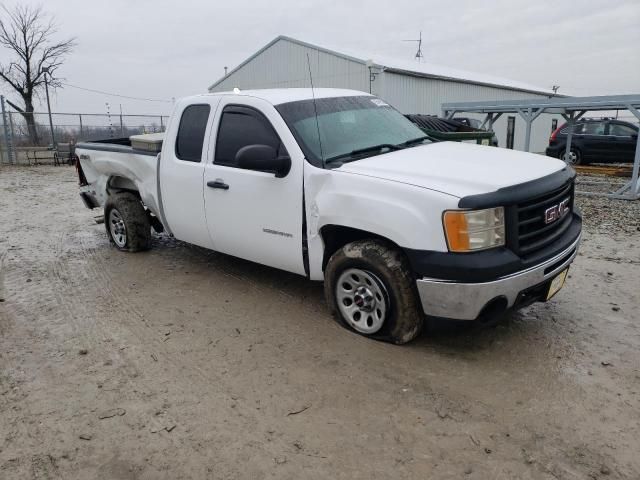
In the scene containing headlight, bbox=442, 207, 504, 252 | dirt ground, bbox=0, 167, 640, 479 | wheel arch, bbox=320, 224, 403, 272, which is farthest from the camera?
wheel arch, bbox=320, 224, 403, 272

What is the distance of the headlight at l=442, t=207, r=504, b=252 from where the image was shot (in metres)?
3.07

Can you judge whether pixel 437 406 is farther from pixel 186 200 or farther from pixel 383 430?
pixel 186 200

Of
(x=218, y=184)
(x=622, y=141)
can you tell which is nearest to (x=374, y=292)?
(x=218, y=184)

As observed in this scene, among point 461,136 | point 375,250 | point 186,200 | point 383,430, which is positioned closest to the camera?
point 383,430

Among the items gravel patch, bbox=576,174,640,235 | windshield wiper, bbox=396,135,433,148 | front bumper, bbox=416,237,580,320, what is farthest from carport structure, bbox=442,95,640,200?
front bumper, bbox=416,237,580,320

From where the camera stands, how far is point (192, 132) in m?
4.87

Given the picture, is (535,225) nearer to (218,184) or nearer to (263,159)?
(263,159)

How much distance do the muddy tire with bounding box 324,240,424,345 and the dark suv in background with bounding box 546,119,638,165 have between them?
13914 millimetres

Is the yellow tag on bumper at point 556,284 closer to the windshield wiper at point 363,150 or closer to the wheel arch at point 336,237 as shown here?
the wheel arch at point 336,237

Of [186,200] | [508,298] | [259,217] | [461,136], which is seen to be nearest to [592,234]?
[461,136]

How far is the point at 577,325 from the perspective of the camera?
159 inches

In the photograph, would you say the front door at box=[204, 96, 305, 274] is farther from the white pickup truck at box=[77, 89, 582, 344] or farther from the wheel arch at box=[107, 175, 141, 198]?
the wheel arch at box=[107, 175, 141, 198]

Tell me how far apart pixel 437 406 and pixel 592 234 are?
5.16m

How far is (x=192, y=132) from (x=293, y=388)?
282 centimetres
